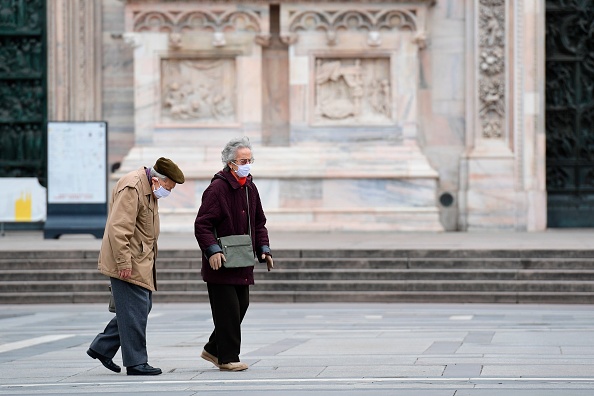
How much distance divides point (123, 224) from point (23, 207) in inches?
627

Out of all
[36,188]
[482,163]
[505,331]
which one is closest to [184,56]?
[36,188]

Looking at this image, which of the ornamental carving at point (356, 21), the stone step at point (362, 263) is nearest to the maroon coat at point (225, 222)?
the stone step at point (362, 263)

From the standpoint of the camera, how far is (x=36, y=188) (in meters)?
25.6

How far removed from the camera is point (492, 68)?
26.0 metres

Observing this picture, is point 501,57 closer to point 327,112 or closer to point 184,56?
point 327,112

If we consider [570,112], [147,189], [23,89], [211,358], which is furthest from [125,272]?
[570,112]

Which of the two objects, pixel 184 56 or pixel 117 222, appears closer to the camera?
pixel 117 222

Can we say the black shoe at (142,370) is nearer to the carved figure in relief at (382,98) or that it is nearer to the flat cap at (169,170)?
the flat cap at (169,170)

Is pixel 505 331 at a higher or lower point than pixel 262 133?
lower

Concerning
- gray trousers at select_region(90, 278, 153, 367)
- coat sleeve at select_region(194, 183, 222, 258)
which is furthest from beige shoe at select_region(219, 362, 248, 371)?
coat sleeve at select_region(194, 183, 222, 258)

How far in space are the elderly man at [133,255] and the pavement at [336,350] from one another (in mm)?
217

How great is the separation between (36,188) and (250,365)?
15.6 m

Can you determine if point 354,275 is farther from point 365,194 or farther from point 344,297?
point 365,194

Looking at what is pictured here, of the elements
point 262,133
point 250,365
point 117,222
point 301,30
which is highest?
point 301,30
